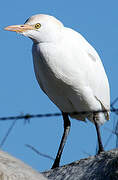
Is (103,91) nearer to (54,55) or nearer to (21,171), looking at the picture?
(54,55)

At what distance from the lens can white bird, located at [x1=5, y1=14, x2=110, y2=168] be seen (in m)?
7.48

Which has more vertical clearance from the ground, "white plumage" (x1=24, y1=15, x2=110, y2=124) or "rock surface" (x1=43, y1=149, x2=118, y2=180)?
"white plumage" (x1=24, y1=15, x2=110, y2=124)

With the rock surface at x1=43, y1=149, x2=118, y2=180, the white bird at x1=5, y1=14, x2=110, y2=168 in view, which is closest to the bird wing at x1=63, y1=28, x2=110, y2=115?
the white bird at x1=5, y1=14, x2=110, y2=168

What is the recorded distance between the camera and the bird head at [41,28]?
7.52 metres

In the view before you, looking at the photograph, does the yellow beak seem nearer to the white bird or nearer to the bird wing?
the white bird

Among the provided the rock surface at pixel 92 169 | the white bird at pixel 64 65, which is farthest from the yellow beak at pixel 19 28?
the rock surface at pixel 92 169

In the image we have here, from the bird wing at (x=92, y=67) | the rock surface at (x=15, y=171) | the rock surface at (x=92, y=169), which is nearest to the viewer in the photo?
the rock surface at (x=15, y=171)

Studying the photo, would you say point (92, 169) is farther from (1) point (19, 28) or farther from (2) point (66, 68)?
(1) point (19, 28)

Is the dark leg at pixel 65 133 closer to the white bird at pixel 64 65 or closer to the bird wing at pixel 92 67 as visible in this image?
the white bird at pixel 64 65

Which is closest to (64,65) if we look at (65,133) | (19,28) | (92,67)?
A: (92,67)

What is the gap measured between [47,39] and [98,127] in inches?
52.7

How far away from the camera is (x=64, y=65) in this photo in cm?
747

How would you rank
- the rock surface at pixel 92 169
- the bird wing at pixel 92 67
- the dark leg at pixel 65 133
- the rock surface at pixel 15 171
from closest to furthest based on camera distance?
the rock surface at pixel 15 171 < the rock surface at pixel 92 169 < the bird wing at pixel 92 67 < the dark leg at pixel 65 133

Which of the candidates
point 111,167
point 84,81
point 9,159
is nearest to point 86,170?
point 111,167
